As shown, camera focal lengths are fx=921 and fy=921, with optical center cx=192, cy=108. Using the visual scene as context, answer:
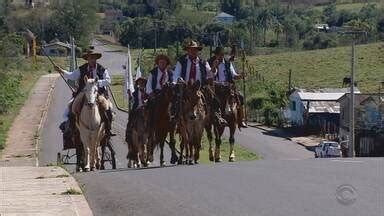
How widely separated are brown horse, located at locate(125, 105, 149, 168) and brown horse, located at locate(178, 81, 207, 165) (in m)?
3.34

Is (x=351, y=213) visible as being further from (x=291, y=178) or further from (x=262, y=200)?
(x=291, y=178)

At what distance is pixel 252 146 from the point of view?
201ft

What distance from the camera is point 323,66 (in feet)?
369

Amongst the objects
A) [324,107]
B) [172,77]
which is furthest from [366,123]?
[172,77]

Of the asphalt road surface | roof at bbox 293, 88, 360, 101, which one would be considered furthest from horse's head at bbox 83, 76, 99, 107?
roof at bbox 293, 88, 360, 101

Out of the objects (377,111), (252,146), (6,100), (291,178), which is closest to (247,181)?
(291,178)

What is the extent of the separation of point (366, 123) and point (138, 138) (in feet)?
135

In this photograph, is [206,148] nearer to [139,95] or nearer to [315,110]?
[139,95]

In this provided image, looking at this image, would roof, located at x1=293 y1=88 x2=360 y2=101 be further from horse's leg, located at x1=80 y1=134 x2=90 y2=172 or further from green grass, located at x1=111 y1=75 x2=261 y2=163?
horse's leg, located at x1=80 y1=134 x2=90 y2=172

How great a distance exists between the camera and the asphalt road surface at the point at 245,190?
498 inches

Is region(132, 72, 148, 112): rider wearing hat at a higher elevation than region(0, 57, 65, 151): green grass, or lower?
higher

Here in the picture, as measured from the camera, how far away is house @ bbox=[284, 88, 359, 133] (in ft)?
244

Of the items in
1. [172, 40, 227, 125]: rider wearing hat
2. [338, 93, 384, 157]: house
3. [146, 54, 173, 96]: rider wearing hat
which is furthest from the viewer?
[338, 93, 384, 157]: house

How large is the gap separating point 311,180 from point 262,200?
2.26m
